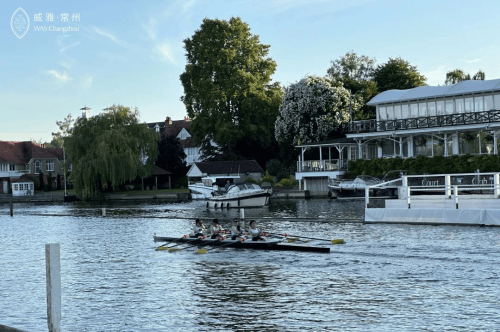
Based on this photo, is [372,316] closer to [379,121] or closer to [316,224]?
[316,224]

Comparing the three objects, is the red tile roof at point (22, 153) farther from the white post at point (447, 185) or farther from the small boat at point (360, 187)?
the white post at point (447, 185)

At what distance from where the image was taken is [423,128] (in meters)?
66.7

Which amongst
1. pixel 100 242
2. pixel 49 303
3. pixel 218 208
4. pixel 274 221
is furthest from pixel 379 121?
pixel 49 303

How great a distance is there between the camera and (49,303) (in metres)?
12.5

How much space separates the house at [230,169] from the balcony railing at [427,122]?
1924 cm

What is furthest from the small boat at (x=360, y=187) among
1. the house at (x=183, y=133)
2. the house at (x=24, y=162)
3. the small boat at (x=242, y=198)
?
the house at (x=24, y=162)

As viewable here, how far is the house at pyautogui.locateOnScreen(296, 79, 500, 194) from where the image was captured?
63812 millimetres

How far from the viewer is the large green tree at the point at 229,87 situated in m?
85.1

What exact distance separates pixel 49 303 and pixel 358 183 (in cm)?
5548

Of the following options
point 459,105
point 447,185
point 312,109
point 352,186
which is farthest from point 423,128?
point 447,185

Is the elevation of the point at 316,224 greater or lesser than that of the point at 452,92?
lesser

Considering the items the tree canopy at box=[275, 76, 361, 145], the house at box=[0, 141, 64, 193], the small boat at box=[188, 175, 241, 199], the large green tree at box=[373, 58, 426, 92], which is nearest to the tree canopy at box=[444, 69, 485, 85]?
the large green tree at box=[373, 58, 426, 92]

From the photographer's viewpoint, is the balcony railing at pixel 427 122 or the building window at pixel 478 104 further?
the building window at pixel 478 104

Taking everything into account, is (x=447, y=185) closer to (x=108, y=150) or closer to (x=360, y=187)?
(x=360, y=187)
